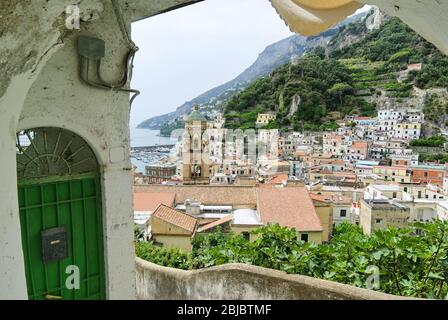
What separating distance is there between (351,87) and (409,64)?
1392cm

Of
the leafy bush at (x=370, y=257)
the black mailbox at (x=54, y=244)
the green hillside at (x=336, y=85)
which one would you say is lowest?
the leafy bush at (x=370, y=257)

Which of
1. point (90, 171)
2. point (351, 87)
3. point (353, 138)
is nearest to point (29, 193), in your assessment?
point (90, 171)

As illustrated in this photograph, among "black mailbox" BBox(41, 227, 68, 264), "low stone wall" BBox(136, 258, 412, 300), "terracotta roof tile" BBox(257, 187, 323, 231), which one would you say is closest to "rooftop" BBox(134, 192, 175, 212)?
"terracotta roof tile" BBox(257, 187, 323, 231)

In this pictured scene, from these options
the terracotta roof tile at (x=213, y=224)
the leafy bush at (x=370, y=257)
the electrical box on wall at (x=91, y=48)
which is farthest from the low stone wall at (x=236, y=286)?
the terracotta roof tile at (x=213, y=224)

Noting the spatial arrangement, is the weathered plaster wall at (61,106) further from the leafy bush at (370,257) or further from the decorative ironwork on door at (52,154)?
the leafy bush at (370,257)

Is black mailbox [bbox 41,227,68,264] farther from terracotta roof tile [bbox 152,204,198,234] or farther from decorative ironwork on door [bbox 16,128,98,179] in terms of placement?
terracotta roof tile [bbox 152,204,198,234]

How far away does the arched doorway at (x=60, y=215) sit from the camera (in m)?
3.22

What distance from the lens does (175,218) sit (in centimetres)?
1798

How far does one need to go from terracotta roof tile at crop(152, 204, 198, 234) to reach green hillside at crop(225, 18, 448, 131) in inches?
2358

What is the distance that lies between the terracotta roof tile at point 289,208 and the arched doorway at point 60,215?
56.4 ft

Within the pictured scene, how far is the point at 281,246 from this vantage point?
15.4 feet

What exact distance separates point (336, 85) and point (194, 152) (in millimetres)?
58014

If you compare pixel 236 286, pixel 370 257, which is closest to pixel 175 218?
pixel 236 286

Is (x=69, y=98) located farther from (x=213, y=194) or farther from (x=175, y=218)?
(x=213, y=194)
